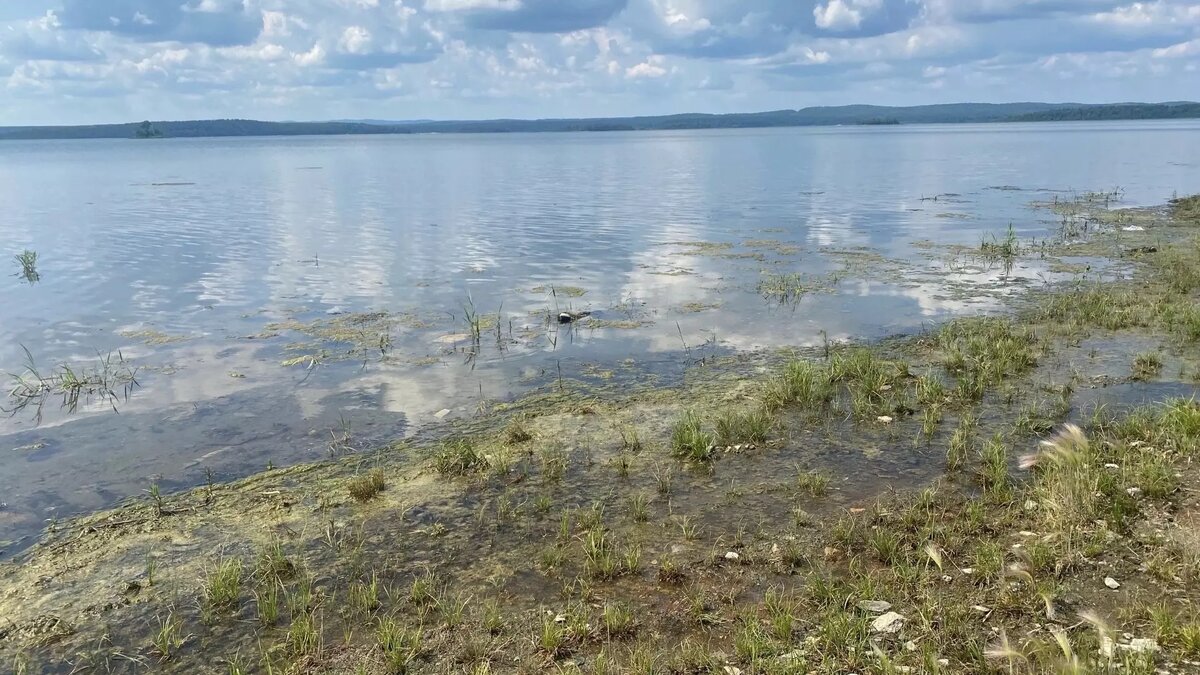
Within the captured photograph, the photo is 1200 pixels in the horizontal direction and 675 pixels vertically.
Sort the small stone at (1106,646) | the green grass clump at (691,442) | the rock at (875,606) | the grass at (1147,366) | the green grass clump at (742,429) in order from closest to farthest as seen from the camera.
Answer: the small stone at (1106,646), the rock at (875,606), the green grass clump at (691,442), the green grass clump at (742,429), the grass at (1147,366)

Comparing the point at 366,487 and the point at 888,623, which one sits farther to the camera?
the point at 366,487

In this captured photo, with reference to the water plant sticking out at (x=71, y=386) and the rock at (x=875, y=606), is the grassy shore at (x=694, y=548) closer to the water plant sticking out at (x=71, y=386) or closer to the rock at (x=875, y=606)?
the rock at (x=875, y=606)

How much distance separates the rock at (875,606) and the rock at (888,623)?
0.10 m

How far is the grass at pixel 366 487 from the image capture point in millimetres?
8930

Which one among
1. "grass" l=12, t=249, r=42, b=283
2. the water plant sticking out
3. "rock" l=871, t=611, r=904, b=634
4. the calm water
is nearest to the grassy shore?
"rock" l=871, t=611, r=904, b=634

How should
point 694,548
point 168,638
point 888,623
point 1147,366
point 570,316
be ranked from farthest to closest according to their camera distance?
point 570,316 → point 1147,366 → point 694,548 → point 168,638 → point 888,623

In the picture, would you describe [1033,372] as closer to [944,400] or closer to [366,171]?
[944,400]

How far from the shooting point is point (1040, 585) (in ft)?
20.0

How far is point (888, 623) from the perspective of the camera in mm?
5816

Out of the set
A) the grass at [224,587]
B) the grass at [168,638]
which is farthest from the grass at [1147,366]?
the grass at [168,638]

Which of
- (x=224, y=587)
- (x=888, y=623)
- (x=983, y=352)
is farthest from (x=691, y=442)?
(x=983, y=352)

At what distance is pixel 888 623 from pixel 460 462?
5.37 m

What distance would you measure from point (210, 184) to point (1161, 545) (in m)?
67.2

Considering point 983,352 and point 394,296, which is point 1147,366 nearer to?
point 983,352
